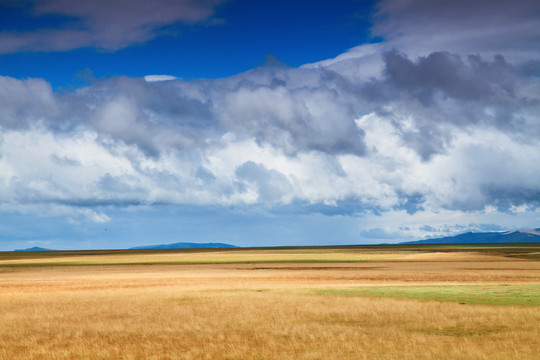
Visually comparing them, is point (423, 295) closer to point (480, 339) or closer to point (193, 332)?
point (480, 339)

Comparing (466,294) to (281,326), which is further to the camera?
(466,294)

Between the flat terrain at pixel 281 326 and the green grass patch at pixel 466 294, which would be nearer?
the flat terrain at pixel 281 326

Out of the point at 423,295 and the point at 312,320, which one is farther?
the point at 423,295

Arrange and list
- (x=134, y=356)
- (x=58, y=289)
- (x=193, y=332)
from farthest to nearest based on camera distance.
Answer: (x=58, y=289)
(x=193, y=332)
(x=134, y=356)

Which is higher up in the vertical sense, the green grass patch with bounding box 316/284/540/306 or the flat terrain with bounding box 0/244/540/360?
the flat terrain with bounding box 0/244/540/360

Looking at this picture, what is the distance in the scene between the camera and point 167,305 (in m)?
36.8

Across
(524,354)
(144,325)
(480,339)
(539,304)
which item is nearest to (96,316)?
(144,325)

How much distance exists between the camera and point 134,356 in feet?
68.3

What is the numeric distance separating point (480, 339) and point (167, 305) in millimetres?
20822

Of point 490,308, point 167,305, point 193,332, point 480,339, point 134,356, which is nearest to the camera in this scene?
point 134,356

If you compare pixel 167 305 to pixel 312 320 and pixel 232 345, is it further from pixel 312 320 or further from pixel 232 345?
pixel 232 345

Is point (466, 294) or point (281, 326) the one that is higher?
point (281, 326)

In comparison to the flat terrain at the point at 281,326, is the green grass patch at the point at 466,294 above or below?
below

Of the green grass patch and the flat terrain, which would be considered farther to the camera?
the green grass patch
